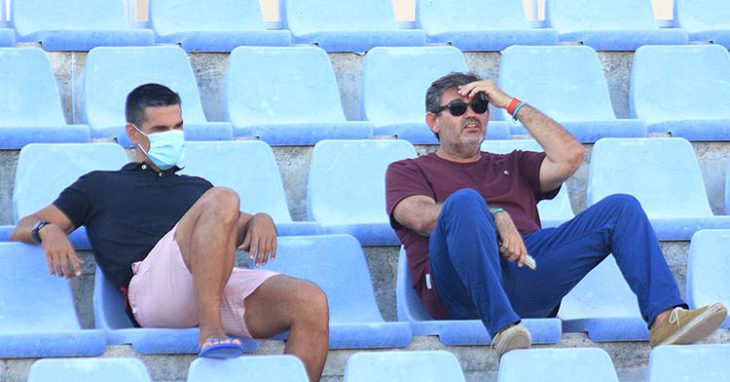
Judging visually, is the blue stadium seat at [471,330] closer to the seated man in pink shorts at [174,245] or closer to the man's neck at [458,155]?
Answer: the seated man in pink shorts at [174,245]

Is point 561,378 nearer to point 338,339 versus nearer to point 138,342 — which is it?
point 338,339

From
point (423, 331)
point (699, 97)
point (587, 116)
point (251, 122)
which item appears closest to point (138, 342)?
point (423, 331)

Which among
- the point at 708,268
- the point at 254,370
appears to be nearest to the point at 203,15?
the point at 708,268

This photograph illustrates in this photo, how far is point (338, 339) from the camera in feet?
13.0

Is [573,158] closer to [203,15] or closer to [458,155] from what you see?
[458,155]

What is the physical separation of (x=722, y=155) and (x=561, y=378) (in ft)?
6.16

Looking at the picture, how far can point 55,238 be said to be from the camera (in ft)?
13.1

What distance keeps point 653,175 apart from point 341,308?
1169mm

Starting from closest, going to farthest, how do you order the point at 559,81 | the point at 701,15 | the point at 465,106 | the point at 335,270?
the point at 335,270 < the point at 465,106 < the point at 559,81 < the point at 701,15

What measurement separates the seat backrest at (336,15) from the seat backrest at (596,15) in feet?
1.99

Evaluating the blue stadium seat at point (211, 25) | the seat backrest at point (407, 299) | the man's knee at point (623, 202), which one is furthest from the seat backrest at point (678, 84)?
the seat backrest at point (407, 299)

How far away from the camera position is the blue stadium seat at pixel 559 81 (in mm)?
5363

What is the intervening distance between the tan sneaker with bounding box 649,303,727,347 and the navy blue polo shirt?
1.28m

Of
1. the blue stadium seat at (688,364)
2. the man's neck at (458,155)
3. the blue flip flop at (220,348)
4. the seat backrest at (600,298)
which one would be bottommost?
the seat backrest at (600,298)
